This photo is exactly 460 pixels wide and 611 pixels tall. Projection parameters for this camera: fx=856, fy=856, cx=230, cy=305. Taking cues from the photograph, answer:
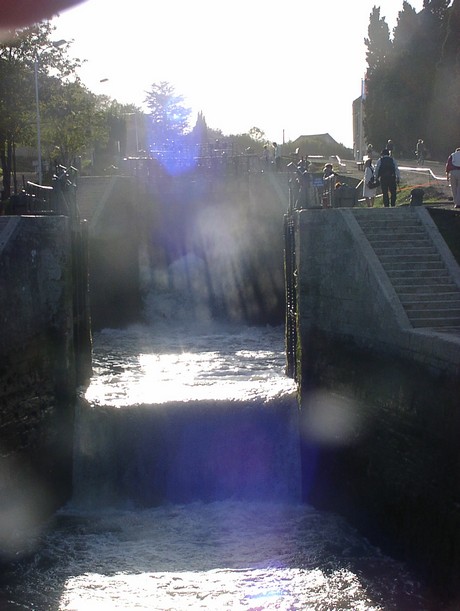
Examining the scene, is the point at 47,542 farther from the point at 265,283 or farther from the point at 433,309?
the point at 265,283

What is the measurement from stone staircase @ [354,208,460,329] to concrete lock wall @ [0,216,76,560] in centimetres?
539

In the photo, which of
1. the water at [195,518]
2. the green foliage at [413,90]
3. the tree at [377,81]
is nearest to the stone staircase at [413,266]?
the water at [195,518]

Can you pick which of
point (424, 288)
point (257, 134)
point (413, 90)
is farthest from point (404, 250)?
point (257, 134)

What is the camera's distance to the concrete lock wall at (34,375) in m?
12.9

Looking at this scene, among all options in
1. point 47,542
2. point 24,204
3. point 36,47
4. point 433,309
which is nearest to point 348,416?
point 433,309

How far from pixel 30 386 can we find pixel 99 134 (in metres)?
29.7

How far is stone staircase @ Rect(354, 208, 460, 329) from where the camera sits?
1306cm

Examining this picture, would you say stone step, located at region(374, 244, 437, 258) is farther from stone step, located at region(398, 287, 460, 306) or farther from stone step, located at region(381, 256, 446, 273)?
stone step, located at region(398, 287, 460, 306)

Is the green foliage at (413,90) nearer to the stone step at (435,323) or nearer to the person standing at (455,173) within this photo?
the person standing at (455,173)

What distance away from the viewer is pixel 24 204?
1544 cm

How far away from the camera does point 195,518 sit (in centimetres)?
1353

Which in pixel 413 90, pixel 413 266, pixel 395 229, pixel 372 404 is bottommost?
pixel 372 404

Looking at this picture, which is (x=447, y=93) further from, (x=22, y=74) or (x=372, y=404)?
(x=372, y=404)

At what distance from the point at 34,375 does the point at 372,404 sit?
544 centimetres
